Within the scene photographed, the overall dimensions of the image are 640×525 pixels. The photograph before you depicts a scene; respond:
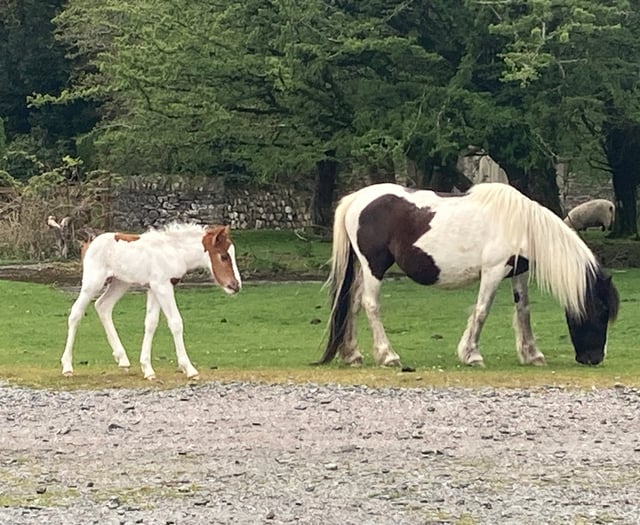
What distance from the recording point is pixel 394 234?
13.2 meters

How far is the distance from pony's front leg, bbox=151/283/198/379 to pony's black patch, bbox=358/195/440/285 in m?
2.34

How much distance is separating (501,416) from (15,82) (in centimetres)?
3677

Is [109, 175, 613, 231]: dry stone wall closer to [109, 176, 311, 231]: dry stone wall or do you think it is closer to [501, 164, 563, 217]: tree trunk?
[109, 176, 311, 231]: dry stone wall

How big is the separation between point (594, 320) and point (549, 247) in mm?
893

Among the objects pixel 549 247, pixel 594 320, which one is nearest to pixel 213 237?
pixel 549 247

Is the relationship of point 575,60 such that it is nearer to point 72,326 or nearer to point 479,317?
point 479,317

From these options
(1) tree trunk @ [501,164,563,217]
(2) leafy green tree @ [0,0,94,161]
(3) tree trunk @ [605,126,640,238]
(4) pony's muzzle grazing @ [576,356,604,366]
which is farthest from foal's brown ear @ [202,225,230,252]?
(2) leafy green tree @ [0,0,94,161]

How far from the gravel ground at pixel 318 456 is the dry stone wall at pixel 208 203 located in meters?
27.8

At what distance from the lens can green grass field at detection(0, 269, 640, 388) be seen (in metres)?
11.8

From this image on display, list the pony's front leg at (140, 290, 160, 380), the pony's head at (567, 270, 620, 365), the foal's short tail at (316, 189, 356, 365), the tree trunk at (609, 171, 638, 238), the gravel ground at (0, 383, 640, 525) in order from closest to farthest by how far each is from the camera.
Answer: the gravel ground at (0, 383, 640, 525) < the pony's front leg at (140, 290, 160, 380) < the pony's head at (567, 270, 620, 365) < the foal's short tail at (316, 189, 356, 365) < the tree trunk at (609, 171, 638, 238)

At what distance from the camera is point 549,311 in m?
18.8

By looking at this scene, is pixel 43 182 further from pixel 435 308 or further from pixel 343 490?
pixel 343 490

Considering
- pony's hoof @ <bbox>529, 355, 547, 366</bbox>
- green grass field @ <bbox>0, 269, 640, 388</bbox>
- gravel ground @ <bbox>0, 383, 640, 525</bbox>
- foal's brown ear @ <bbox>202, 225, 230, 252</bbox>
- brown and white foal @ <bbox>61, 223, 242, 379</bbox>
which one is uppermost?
foal's brown ear @ <bbox>202, 225, 230, 252</bbox>

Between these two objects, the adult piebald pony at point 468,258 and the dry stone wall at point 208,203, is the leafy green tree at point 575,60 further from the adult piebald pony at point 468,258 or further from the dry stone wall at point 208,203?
the dry stone wall at point 208,203
